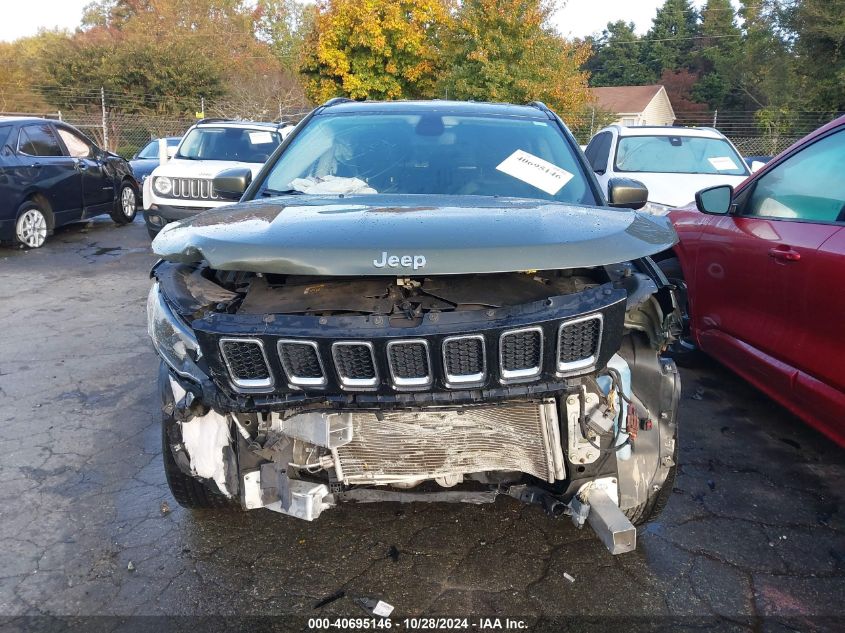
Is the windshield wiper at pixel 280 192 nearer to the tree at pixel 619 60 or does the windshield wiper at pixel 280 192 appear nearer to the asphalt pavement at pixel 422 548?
the asphalt pavement at pixel 422 548

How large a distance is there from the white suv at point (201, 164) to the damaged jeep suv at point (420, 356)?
6577 millimetres

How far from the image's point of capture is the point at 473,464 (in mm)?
2365

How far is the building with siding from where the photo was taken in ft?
149

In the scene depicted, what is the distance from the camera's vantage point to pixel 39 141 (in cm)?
975

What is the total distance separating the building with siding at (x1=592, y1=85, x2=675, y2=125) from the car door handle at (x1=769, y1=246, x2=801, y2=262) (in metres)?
42.9

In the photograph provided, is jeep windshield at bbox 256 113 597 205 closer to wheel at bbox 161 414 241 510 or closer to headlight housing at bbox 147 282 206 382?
headlight housing at bbox 147 282 206 382

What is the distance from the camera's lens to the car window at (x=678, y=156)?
328 inches

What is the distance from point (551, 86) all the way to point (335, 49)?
27.0ft

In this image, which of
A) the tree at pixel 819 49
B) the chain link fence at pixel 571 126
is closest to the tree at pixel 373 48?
the chain link fence at pixel 571 126

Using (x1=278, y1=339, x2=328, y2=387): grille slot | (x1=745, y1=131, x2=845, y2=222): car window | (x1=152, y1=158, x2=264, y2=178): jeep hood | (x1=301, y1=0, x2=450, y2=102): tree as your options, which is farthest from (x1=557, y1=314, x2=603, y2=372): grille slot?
(x1=301, y1=0, x2=450, y2=102): tree

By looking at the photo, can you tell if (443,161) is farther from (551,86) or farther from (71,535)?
(551,86)

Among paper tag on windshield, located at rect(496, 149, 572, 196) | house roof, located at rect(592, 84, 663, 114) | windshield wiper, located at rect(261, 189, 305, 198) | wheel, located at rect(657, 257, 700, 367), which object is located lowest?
wheel, located at rect(657, 257, 700, 367)

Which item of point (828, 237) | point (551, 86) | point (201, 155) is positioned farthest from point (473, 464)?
point (551, 86)

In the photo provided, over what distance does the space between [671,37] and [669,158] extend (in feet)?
209
